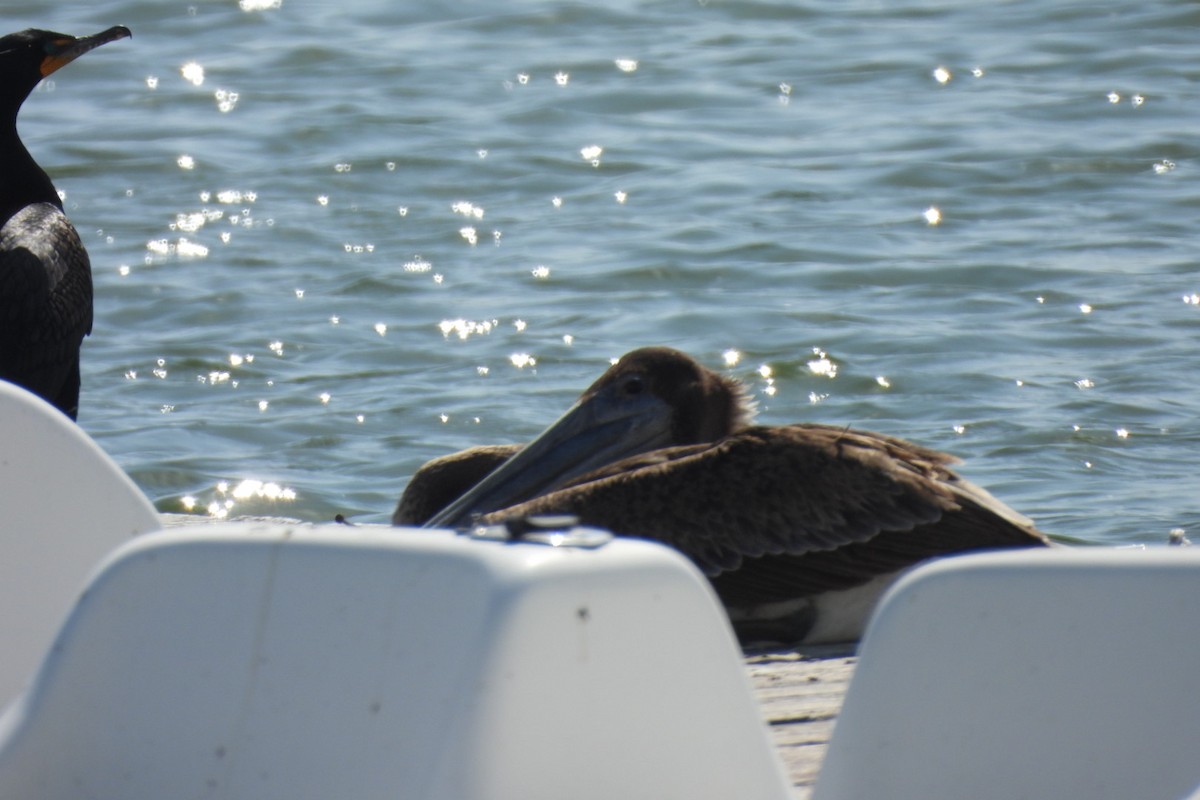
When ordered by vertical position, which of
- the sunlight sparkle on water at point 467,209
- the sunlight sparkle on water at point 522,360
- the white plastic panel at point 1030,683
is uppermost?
the white plastic panel at point 1030,683

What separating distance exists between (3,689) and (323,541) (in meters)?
1.05

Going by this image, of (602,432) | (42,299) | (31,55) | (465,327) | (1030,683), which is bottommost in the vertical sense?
(465,327)

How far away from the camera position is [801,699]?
11.8 ft

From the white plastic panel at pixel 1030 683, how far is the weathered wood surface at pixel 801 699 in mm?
469

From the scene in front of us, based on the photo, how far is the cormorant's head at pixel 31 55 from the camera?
23.9ft

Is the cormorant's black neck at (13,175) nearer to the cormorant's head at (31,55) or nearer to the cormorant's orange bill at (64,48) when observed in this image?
the cormorant's head at (31,55)

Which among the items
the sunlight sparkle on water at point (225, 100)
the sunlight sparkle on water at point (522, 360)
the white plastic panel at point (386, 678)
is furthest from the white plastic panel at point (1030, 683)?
the sunlight sparkle on water at point (225, 100)

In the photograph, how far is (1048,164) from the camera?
13.1 meters

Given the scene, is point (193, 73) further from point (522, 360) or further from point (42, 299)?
point (42, 299)

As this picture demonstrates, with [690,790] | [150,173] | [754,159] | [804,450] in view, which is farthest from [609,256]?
[690,790]

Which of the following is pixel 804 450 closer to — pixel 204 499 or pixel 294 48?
pixel 204 499

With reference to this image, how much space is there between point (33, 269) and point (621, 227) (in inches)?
243

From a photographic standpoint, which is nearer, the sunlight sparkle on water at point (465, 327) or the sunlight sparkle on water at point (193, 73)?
the sunlight sparkle on water at point (465, 327)

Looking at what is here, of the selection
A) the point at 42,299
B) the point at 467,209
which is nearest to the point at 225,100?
the point at 467,209
